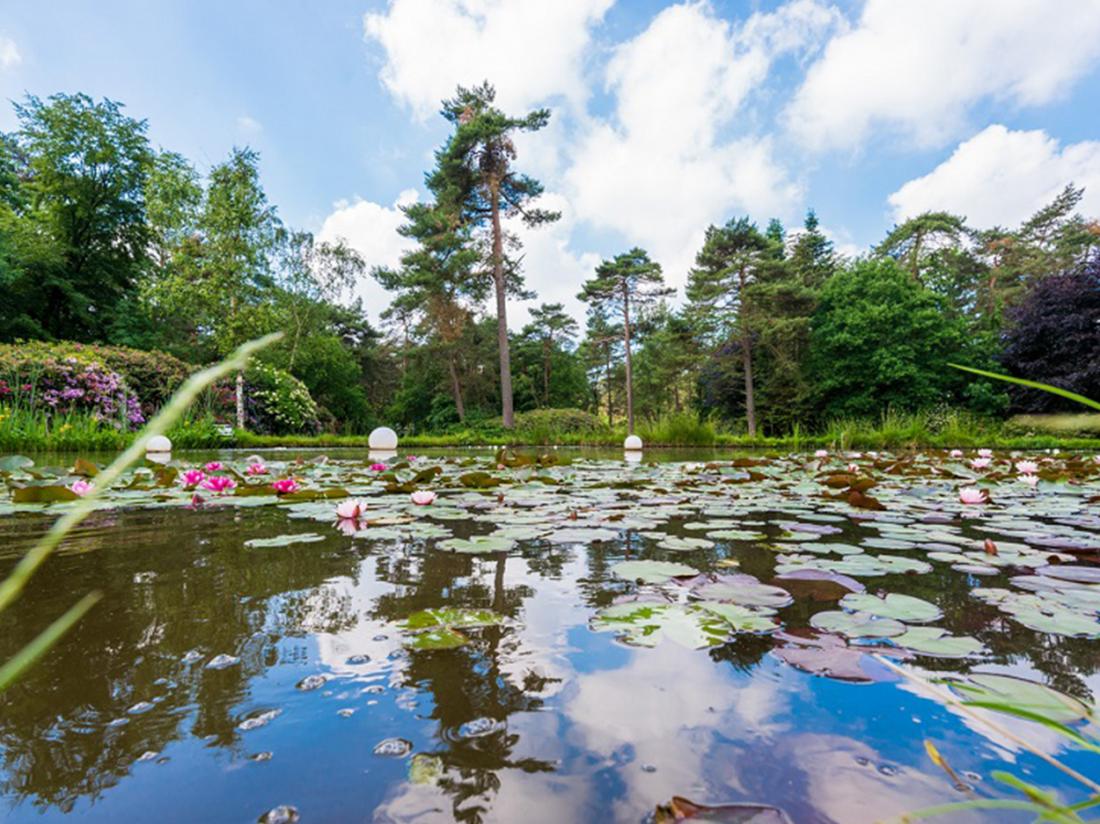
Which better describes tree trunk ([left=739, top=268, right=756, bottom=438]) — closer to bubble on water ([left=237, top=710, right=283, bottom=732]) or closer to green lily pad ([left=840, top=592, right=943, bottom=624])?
green lily pad ([left=840, top=592, right=943, bottom=624])

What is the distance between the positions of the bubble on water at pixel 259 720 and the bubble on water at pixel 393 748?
0.36ft

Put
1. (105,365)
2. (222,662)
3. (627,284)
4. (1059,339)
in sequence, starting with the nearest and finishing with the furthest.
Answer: (222,662) < (105,365) < (1059,339) < (627,284)

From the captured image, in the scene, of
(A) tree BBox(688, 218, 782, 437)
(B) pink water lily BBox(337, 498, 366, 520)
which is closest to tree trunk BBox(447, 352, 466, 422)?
(A) tree BBox(688, 218, 782, 437)

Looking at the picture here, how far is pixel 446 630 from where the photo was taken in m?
0.60

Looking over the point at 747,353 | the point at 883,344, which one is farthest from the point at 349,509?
the point at 883,344

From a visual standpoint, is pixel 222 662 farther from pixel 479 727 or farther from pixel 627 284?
pixel 627 284

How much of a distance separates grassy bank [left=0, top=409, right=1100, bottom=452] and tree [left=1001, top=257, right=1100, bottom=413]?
2.81ft

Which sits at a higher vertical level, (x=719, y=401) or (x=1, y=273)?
(x=1, y=273)

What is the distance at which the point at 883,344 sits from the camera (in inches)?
580

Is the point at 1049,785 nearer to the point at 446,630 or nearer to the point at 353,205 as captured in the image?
the point at 446,630

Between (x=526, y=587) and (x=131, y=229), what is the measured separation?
61.4 feet

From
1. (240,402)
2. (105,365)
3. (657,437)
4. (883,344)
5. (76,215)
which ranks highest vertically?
(76,215)

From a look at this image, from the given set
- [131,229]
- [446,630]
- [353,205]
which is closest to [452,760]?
[446,630]

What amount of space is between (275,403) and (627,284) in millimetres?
10893
